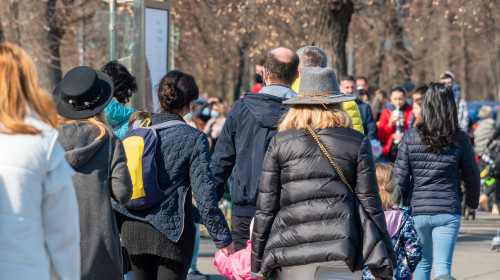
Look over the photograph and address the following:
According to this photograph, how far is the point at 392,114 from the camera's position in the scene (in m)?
10.8

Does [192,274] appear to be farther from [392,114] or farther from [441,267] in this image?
[392,114]

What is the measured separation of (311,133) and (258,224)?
0.55 meters

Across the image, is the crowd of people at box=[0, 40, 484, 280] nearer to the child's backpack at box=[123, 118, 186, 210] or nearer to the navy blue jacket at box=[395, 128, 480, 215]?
the child's backpack at box=[123, 118, 186, 210]

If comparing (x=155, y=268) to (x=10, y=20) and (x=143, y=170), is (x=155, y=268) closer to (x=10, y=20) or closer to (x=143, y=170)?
(x=143, y=170)

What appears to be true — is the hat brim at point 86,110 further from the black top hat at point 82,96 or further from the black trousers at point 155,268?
the black trousers at point 155,268

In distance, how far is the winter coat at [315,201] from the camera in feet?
14.0

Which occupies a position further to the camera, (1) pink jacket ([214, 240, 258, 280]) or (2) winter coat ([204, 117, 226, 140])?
(2) winter coat ([204, 117, 226, 140])

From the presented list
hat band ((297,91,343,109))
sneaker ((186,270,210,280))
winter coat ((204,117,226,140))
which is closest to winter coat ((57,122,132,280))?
hat band ((297,91,343,109))

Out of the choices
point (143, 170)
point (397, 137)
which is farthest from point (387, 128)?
point (143, 170)

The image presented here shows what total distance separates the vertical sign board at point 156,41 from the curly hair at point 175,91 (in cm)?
368

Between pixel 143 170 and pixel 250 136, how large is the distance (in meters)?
0.78

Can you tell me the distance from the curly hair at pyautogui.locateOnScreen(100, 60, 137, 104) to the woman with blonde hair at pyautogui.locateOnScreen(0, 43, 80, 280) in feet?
9.70

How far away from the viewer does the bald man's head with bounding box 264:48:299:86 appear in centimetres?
561

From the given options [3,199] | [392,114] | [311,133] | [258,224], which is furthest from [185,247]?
[392,114]
